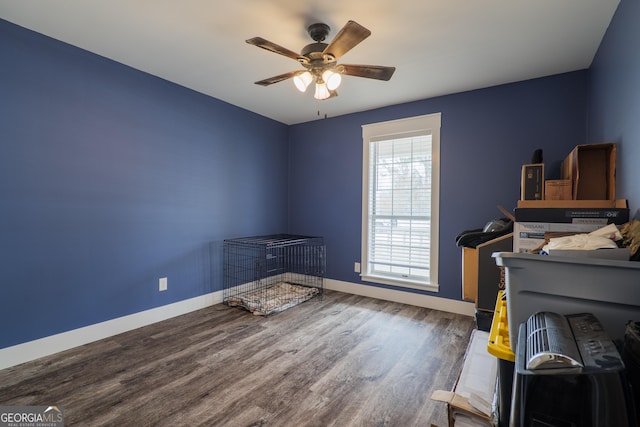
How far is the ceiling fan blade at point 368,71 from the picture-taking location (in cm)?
205

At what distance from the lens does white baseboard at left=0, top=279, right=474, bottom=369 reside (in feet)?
7.06


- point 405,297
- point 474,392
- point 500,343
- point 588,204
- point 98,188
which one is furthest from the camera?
point 405,297

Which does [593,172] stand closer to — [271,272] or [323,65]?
[323,65]

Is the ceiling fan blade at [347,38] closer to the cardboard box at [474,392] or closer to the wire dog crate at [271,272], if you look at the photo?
the cardboard box at [474,392]

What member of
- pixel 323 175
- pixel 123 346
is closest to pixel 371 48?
pixel 323 175

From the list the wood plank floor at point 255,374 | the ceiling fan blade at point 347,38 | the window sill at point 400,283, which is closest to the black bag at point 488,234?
the wood plank floor at point 255,374

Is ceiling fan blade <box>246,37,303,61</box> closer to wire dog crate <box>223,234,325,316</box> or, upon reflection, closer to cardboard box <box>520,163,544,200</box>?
cardboard box <box>520,163,544,200</box>

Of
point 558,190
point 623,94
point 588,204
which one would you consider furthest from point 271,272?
point 623,94

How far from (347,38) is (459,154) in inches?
82.3

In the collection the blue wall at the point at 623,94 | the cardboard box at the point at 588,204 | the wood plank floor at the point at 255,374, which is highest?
the blue wall at the point at 623,94

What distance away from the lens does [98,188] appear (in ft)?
8.25

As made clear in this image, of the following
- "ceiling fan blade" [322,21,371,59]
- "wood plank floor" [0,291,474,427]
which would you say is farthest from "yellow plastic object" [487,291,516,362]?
"ceiling fan blade" [322,21,371,59]

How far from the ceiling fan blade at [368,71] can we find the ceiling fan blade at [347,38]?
16 cm

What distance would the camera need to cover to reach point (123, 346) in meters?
2.42
